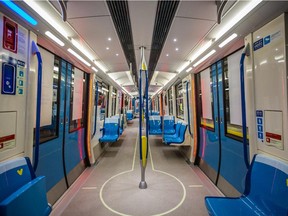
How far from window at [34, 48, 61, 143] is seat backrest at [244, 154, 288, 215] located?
9.75 ft

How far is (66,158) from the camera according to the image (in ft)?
10.1

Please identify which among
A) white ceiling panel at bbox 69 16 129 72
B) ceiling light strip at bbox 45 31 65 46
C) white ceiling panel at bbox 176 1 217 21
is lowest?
ceiling light strip at bbox 45 31 65 46

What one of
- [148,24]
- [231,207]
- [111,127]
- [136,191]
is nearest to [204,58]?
[148,24]

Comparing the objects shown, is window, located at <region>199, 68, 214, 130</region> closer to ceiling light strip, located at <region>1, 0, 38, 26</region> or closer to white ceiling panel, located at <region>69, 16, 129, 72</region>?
white ceiling panel, located at <region>69, 16, 129, 72</region>

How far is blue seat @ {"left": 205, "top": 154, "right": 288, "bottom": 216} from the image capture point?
57.1 inches

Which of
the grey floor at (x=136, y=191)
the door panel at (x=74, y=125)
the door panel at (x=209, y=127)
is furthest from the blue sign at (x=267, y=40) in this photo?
the door panel at (x=74, y=125)

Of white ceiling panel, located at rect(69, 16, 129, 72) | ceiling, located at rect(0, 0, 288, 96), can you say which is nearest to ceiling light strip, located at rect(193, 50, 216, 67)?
ceiling, located at rect(0, 0, 288, 96)

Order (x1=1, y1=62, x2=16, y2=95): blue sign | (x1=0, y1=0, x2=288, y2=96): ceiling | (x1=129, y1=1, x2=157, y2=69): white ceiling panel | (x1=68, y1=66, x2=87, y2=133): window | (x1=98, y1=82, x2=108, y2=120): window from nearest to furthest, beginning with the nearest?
Result: (x1=1, y1=62, x2=16, y2=95): blue sign, (x1=0, y1=0, x2=288, y2=96): ceiling, (x1=129, y1=1, x2=157, y2=69): white ceiling panel, (x1=68, y1=66, x2=87, y2=133): window, (x1=98, y1=82, x2=108, y2=120): window

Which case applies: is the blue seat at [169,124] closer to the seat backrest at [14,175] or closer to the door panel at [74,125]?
the door panel at [74,125]

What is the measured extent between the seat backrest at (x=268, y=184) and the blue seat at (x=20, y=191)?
231 centimetres

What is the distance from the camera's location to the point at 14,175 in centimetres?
149

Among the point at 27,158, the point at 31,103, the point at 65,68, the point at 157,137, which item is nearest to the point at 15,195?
the point at 27,158

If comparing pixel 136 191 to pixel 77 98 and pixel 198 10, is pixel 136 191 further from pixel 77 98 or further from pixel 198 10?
pixel 198 10

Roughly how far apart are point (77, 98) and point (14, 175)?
93.2 inches
